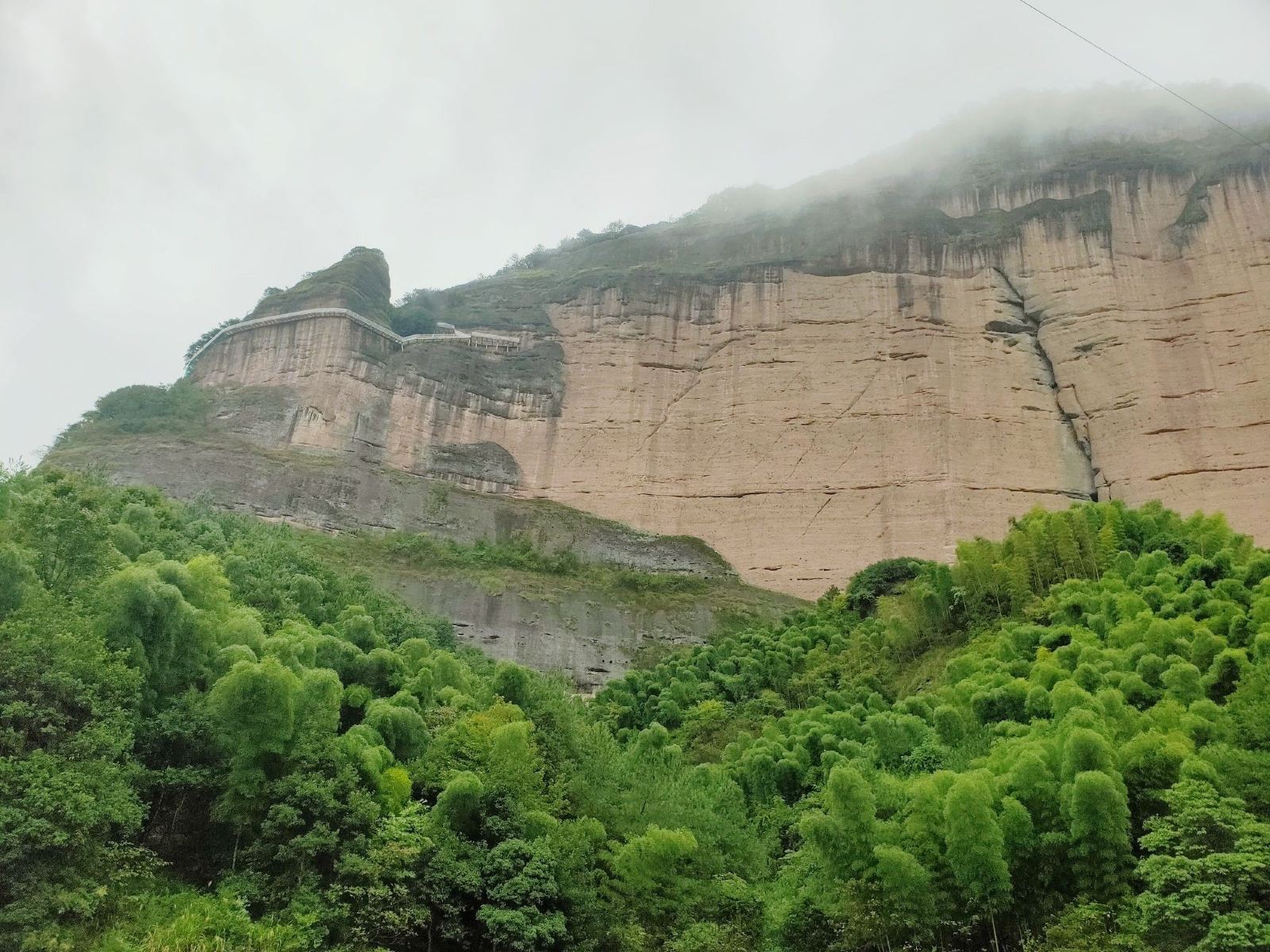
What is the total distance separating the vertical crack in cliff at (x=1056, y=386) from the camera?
1401 inches

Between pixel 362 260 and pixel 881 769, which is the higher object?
pixel 362 260

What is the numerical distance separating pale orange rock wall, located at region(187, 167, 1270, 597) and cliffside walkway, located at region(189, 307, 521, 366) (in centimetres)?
46

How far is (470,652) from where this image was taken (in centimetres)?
2566

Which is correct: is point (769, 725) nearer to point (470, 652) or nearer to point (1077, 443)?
point (470, 652)

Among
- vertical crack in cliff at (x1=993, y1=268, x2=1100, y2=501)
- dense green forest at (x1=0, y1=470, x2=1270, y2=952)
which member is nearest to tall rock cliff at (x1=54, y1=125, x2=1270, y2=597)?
vertical crack in cliff at (x1=993, y1=268, x2=1100, y2=501)

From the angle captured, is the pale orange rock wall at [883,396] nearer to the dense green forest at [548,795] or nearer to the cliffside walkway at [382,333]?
the cliffside walkway at [382,333]

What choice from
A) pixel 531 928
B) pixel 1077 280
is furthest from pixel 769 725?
pixel 1077 280

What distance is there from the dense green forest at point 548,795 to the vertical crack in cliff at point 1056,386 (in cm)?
1743

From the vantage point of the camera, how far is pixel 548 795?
14.3 meters

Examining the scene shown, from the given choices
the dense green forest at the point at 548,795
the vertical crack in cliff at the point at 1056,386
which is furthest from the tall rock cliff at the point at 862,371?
the dense green forest at the point at 548,795

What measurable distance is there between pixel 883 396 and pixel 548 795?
88.6 feet

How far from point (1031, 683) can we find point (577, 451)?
24541mm

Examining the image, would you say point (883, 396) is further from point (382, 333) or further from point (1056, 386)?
point (382, 333)

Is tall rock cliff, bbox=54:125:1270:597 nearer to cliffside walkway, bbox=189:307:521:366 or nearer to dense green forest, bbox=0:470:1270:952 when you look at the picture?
cliffside walkway, bbox=189:307:521:366
